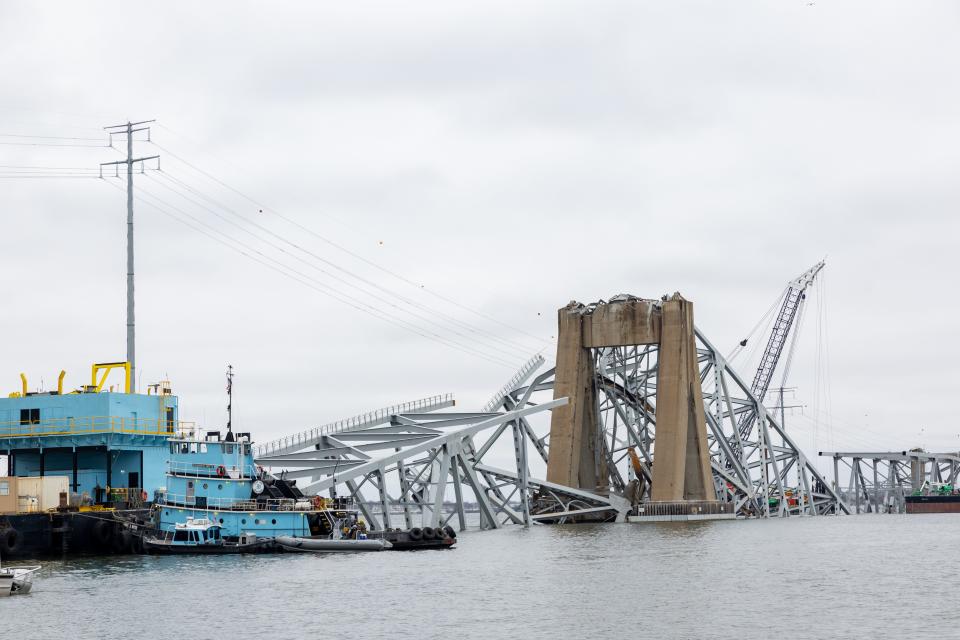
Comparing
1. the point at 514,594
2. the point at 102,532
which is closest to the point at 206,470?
the point at 102,532

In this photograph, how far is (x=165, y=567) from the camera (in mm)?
67000

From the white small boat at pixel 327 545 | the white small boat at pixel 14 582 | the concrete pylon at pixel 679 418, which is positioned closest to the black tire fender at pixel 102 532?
the white small boat at pixel 327 545

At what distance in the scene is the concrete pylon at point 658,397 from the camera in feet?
370

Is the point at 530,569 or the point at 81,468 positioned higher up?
the point at 81,468

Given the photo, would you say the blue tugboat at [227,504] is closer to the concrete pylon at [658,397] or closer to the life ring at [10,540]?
the life ring at [10,540]

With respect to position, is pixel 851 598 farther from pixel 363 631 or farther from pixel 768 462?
pixel 768 462

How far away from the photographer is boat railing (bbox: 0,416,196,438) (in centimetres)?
7644

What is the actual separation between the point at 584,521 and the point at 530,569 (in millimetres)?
48054

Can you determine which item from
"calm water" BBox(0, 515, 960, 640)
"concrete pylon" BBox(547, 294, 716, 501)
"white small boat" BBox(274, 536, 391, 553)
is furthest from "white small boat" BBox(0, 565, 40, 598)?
"concrete pylon" BBox(547, 294, 716, 501)

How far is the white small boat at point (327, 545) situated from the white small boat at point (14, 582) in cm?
1811

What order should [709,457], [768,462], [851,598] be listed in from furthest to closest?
[768,462]
[709,457]
[851,598]

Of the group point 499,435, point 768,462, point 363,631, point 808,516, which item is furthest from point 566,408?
point 363,631

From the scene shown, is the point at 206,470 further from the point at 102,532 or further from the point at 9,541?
the point at 9,541

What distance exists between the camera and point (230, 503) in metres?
74.3
